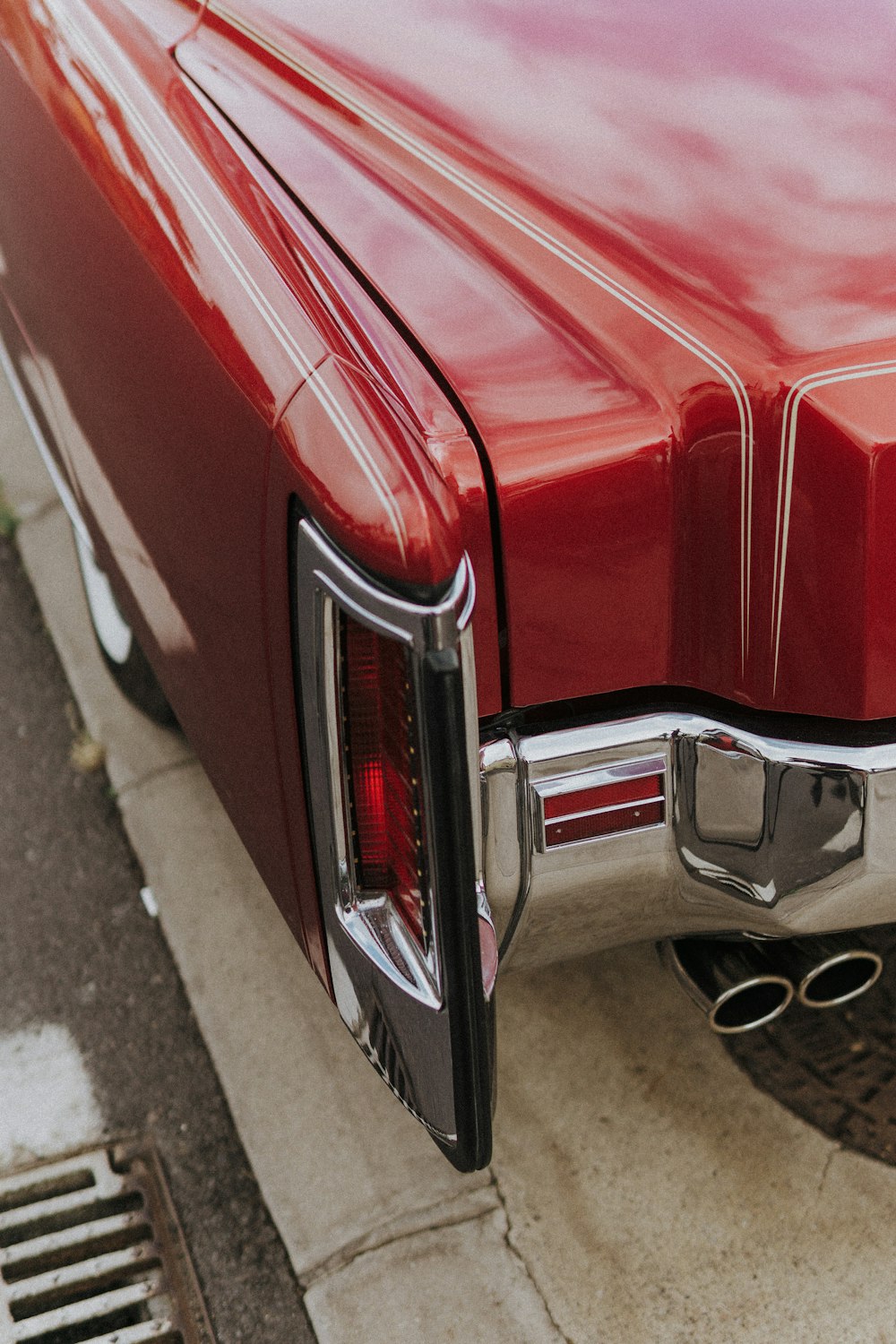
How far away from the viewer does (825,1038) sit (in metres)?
2.24

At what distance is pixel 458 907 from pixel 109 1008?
1305 millimetres

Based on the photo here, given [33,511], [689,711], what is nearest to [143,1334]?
[689,711]

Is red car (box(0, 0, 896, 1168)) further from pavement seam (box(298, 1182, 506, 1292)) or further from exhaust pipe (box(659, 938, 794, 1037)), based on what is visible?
pavement seam (box(298, 1182, 506, 1292))

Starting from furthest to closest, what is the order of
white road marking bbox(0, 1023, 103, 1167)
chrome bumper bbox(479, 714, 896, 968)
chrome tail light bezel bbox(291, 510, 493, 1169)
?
1. white road marking bbox(0, 1023, 103, 1167)
2. chrome bumper bbox(479, 714, 896, 968)
3. chrome tail light bezel bbox(291, 510, 493, 1169)

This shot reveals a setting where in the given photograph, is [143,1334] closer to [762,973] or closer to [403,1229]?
[403,1229]

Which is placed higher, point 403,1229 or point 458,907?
point 458,907

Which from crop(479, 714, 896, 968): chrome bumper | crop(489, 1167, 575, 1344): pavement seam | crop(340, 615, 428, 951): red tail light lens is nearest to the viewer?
crop(340, 615, 428, 951): red tail light lens

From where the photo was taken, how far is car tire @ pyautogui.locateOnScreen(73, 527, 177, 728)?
9.31 ft

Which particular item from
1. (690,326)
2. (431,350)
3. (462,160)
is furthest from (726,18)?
(431,350)

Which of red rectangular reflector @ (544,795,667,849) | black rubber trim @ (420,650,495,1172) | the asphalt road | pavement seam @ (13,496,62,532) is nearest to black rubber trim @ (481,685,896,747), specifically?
red rectangular reflector @ (544,795,667,849)

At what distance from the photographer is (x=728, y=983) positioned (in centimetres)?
173

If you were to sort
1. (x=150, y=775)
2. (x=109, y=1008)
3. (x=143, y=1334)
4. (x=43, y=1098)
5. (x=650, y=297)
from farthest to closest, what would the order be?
(x=150, y=775) < (x=109, y=1008) < (x=43, y=1098) < (x=143, y=1334) < (x=650, y=297)

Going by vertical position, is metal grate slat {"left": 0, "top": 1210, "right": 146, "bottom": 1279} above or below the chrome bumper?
below

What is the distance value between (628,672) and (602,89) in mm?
790
